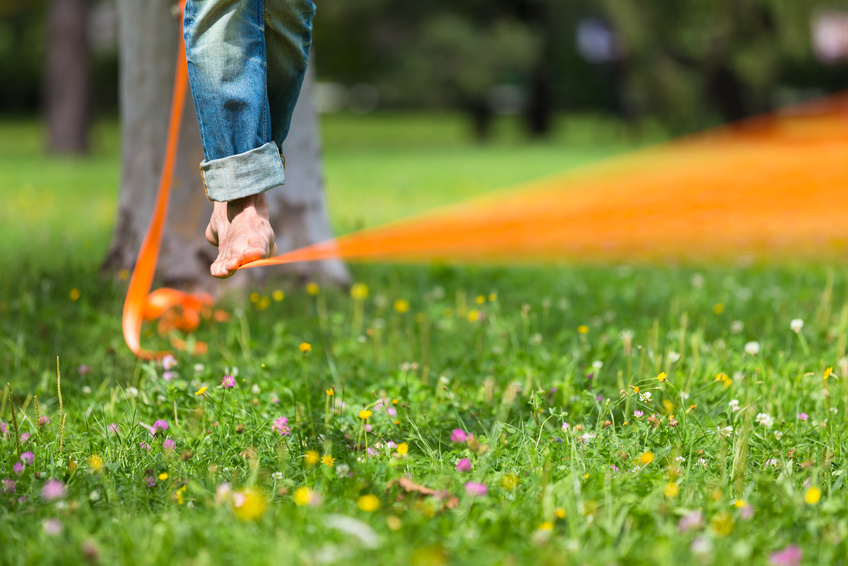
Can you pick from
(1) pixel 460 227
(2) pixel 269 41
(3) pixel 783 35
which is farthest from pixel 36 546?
(3) pixel 783 35

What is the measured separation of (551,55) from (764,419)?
25439 millimetres

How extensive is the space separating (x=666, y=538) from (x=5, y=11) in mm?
21150

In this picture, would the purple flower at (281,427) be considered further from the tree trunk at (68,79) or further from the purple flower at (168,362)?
the tree trunk at (68,79)

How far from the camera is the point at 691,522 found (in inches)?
65.3

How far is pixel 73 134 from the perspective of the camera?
15.5m

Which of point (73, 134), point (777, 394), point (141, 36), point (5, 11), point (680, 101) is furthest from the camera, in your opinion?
point (5, 11)

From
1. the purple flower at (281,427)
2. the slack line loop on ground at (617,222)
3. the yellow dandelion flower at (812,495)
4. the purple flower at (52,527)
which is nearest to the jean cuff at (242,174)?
the slack line loop on ground at (617,222)

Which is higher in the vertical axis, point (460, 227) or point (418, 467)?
point (418, 467)

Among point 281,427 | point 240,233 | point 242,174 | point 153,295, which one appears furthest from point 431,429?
point 153,295

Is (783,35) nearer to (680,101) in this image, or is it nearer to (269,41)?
(680,101)

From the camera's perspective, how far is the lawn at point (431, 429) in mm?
1678

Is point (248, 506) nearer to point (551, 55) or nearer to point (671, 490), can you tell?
point (671, 490)

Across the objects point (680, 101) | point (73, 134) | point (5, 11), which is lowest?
point (680, 101)

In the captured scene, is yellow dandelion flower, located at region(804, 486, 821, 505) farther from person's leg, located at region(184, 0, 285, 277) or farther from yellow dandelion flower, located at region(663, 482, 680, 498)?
person's leg, located at region(184, 0, 285, 277)
